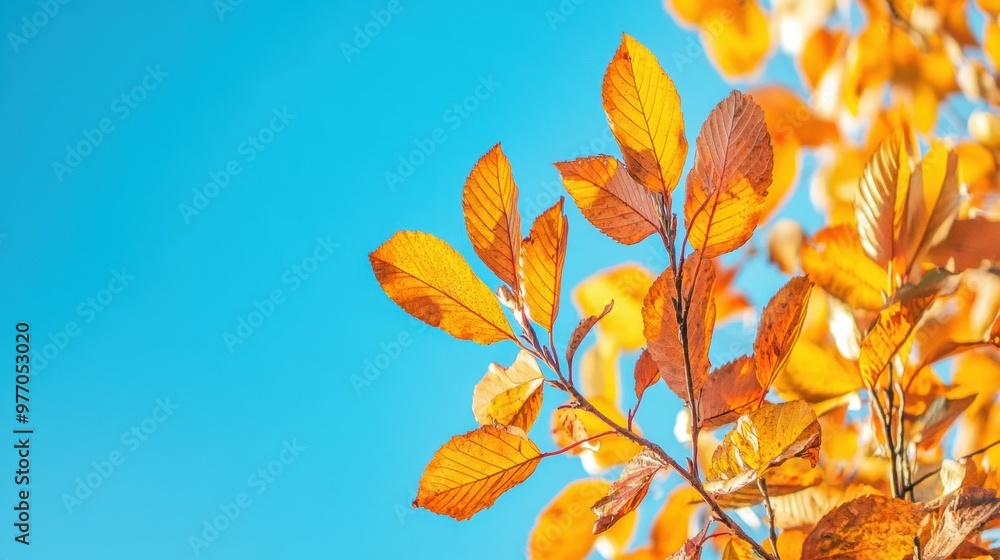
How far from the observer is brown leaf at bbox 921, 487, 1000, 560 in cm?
22

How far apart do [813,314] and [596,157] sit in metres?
0.42

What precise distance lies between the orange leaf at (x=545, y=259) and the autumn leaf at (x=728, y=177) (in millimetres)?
48

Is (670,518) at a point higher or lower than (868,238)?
lower

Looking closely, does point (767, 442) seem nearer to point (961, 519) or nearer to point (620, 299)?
point (961, 519)

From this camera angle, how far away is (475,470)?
277 mm

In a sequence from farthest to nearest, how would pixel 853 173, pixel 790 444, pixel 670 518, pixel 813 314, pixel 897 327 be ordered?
pixel 853 173, pixel 813 314, pixel 670 518, pixel 897 327, pixel 790 444

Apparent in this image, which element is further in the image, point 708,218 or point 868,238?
point 868,238

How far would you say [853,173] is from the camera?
2.44 feet

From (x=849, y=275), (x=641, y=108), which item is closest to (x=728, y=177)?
(x=641, y=108)

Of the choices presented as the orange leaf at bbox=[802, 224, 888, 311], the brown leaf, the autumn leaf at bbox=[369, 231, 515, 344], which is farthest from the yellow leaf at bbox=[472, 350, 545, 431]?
the orange leaf at bbox=[802, 224, 888, 311]

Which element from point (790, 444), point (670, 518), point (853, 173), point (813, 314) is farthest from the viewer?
point (853, 173)

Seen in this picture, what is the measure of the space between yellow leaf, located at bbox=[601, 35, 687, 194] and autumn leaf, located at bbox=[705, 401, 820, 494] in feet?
0.30

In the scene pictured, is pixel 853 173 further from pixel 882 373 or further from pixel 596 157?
pixel 596 157

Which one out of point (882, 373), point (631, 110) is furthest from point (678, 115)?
point (882, 373)
